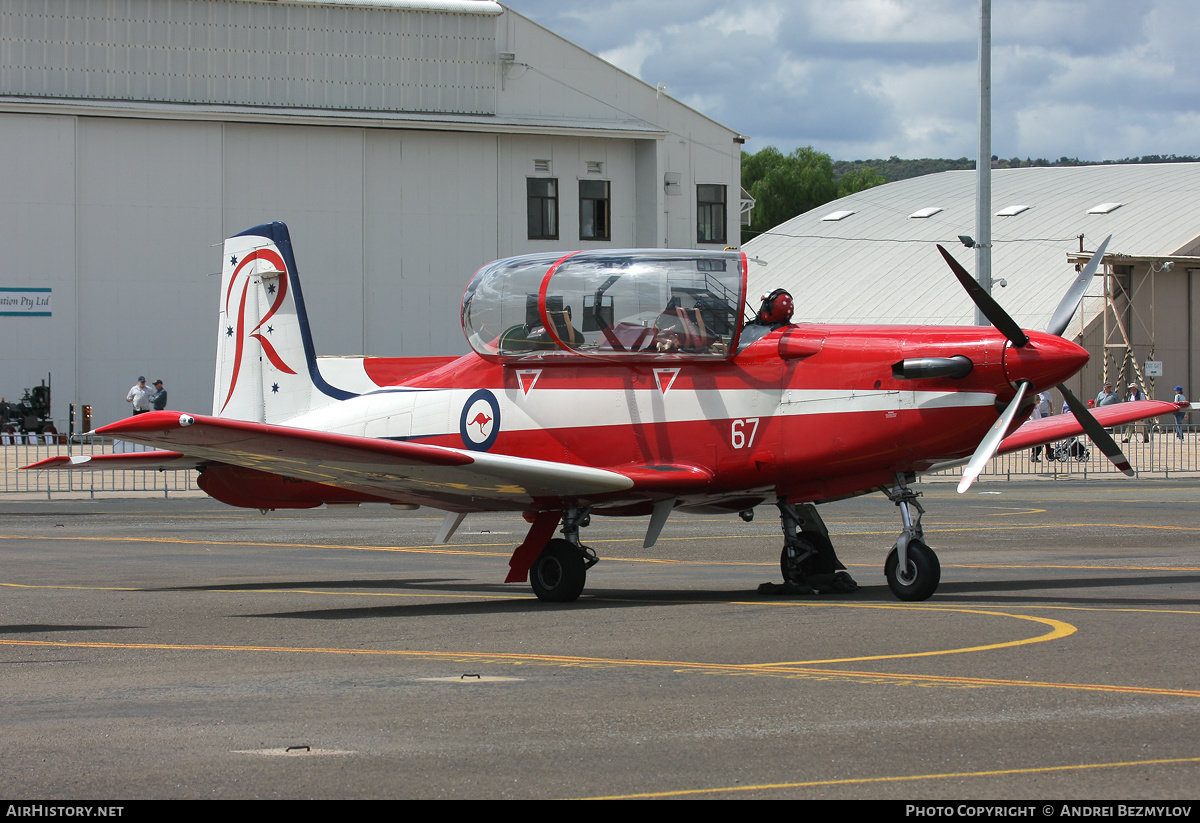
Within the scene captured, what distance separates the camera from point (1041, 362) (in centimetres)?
995

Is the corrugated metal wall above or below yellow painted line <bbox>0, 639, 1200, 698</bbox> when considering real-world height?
above

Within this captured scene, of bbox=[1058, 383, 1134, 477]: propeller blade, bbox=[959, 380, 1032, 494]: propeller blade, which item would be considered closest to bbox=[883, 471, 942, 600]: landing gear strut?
bbox=[959, 380, 1032, 494]: propeller blade

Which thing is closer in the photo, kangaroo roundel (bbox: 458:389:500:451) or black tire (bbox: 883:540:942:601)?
black tire (bbox: 883:540:942:601)

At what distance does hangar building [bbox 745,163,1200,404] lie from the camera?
5775 cm

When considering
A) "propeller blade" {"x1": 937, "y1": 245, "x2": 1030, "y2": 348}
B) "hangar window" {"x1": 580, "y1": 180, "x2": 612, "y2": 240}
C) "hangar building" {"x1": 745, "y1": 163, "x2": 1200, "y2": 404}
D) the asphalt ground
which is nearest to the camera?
the asphalt ground

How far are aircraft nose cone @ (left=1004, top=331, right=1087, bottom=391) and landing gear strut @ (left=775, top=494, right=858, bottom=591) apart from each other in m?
2.21

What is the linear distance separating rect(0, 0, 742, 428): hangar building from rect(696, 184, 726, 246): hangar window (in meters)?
1.64

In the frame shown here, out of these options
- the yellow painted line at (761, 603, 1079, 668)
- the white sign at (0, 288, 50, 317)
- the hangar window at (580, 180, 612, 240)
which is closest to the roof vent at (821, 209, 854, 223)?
the hangar window at (580, 180, 612, 240)

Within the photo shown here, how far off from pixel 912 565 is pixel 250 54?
122 feet

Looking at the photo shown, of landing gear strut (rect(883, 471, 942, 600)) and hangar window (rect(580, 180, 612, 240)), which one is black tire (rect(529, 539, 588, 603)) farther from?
hangar window (rect(580, 180, 612, 240))

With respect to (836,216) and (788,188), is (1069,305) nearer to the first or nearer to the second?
(836,216)

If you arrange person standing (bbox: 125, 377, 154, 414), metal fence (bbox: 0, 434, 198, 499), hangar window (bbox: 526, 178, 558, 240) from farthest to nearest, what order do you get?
hangar window (bbox: 526, 178, 558, 240) < person standing (bbox: 125, 377, 154, 414) < metal fence (bbox: 0, 434, 198, 499)

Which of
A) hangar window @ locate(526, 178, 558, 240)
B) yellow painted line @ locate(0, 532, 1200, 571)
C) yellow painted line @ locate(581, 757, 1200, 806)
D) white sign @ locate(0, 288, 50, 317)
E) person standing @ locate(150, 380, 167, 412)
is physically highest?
hangar window @ locate(526, 178, 558, 240)
